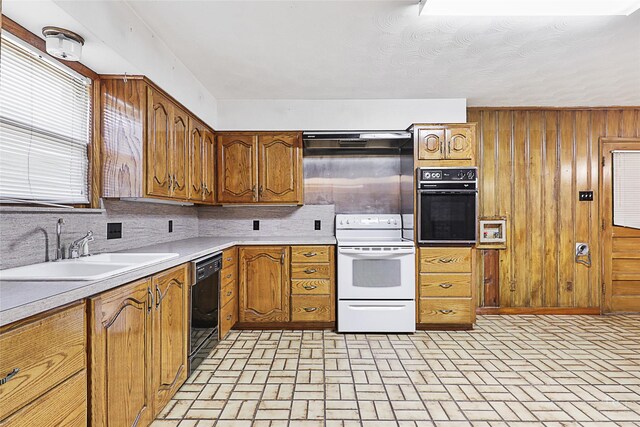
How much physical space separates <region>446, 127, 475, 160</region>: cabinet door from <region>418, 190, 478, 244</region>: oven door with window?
0.38m

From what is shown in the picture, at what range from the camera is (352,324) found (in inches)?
136

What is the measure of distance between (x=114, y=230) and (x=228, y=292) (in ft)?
3.67

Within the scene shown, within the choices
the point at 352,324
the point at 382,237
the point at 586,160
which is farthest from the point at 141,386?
the point at 586,160

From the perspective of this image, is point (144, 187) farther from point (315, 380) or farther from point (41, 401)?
point (315, 380)

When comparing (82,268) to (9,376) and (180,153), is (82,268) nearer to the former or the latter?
(9,376)

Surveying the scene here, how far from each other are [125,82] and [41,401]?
1.90 meters

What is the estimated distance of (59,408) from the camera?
1204mm

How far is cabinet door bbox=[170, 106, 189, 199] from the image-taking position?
2841 millimetres

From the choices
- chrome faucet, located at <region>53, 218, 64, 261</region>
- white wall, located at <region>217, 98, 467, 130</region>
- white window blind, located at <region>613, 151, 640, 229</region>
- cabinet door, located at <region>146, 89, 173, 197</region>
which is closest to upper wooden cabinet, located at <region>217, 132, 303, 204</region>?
white wall, located at <region>217, 98, 467, 130</region>

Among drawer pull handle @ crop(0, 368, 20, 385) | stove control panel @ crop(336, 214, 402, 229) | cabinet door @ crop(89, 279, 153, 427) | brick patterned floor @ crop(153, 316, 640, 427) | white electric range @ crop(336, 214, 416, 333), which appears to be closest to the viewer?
drawer pull handle @ crop(0, 368, 20, 385)

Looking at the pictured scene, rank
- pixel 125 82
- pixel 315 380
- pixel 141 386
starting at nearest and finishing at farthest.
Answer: pixel 141 386 → pixel 125 82 → pixel 315 380

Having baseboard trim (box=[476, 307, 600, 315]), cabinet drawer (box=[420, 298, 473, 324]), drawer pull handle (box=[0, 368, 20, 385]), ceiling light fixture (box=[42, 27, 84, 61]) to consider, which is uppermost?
ceiling light fixture (box=[42, 27, 84, 61])

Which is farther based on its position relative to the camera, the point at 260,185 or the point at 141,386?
the point at 260,185

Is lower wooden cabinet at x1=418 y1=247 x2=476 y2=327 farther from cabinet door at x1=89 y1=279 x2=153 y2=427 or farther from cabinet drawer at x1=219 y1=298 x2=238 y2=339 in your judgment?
cabinet door at x1=89 y1=279 x2=153 y2=427
